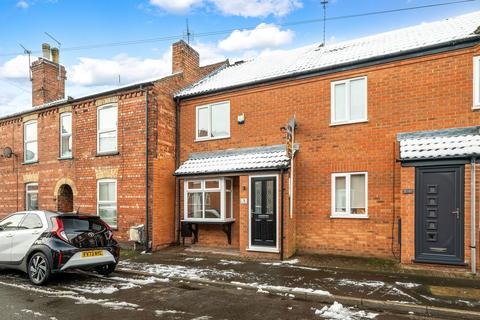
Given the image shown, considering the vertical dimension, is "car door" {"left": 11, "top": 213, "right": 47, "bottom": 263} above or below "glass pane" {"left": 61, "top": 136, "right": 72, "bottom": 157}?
below

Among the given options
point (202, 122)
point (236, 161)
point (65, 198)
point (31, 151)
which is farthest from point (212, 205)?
point (31, 151)

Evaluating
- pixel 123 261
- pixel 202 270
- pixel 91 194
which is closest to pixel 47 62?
pixel 91 194

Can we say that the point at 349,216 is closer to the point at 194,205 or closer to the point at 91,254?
the point at 194,205

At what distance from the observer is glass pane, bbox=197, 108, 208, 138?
12234 mm

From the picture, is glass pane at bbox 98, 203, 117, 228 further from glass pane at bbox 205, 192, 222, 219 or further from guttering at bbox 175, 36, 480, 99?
guttering at bbox 175, 36, 480, 99

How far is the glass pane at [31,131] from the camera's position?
49.8ft

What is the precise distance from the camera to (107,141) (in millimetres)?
12711

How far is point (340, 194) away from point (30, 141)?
13825mm

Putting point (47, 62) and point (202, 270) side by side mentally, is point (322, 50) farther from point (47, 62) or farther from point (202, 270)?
point (47, 62)

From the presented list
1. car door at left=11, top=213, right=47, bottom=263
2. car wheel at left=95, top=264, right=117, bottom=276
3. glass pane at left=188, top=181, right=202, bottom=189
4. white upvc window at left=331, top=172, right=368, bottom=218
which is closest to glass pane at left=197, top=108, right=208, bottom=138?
glass pane at left=188, top=181, right=202, bottom=189

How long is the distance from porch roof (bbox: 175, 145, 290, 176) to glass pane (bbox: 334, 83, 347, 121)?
1895 millimetres

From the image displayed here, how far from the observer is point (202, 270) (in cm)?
813

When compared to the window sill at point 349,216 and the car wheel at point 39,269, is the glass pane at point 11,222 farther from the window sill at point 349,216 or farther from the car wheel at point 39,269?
the window sill at point 349,216

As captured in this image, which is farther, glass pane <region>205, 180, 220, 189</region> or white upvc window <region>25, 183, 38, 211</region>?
white upvc window <region>25, 183, 38, 211</region>
